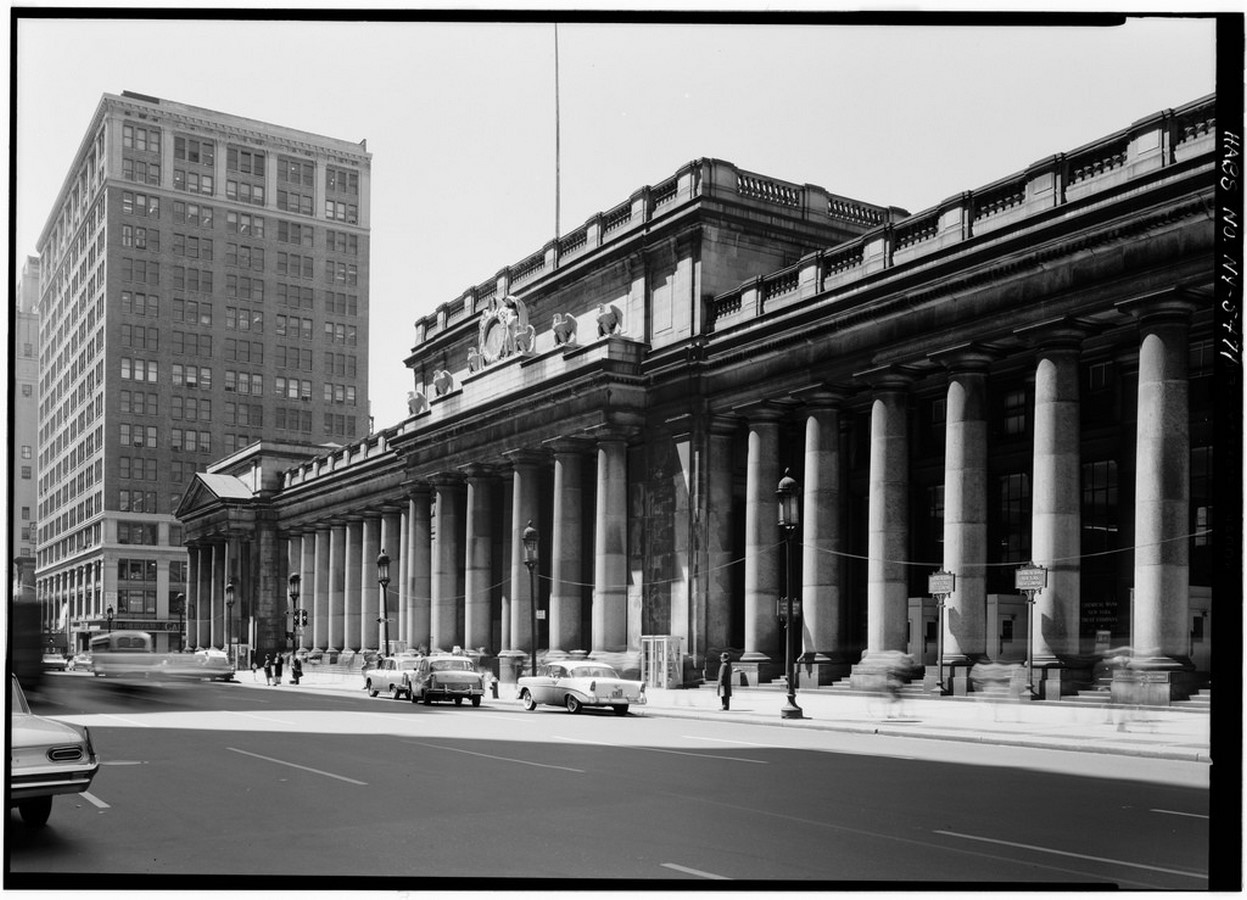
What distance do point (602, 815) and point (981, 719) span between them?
16.6 m

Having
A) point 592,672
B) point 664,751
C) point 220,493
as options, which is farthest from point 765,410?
point 220,493

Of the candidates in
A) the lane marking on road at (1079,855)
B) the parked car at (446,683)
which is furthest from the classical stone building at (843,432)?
the lane marking on road at (1079,855)

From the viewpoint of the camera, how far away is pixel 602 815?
15.1 metres

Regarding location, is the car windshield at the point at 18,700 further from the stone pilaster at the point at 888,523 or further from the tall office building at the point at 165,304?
the stone pilaster at the point at 888,523

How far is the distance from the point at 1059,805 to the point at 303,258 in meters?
17.9

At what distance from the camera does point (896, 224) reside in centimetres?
3866

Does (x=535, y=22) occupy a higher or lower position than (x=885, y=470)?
higher

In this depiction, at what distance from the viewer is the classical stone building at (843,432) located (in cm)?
3000

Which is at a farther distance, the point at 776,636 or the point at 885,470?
the point at 776,636

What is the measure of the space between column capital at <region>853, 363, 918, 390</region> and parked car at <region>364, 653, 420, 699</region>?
17738 millimetres

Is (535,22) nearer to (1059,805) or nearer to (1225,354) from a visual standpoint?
(1225,354)

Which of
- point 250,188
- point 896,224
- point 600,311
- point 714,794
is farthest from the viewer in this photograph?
point 600,311

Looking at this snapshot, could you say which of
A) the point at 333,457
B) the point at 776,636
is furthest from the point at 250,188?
the point at 333,457

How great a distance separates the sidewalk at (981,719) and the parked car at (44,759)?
14.7 m
